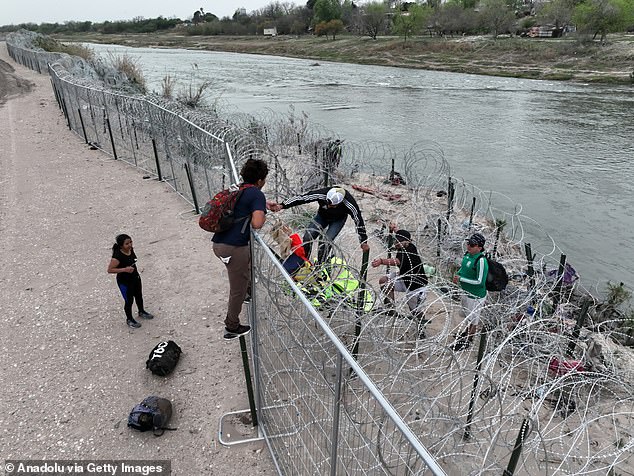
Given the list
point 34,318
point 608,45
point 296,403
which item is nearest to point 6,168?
point 34,318

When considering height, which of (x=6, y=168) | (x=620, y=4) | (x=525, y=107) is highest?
(x=620, y=4)

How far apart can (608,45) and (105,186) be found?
53.6 m

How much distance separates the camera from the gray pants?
454 centimetres

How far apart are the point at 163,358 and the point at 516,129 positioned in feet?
77.2

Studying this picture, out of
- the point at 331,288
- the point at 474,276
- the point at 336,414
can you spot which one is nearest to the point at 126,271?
the point at 331,288

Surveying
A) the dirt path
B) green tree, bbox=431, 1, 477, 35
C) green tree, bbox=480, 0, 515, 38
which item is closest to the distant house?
green tree, bbox=480, 0, 515, 38

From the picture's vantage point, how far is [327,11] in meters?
100

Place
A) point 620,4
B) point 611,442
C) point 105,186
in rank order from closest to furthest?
point 611,442, point 105,186, point 620,4

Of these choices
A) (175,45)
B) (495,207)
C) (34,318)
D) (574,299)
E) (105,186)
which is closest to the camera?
(34,318)

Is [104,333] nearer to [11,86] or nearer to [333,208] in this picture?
[333,208]

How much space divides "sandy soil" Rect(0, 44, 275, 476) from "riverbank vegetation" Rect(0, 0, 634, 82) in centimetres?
4197

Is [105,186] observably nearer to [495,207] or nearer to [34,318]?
[34,318]

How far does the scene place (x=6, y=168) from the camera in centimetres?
1199

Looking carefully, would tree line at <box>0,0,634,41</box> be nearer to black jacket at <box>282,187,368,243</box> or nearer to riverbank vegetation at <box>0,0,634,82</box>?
riverbank vegetation at <box>0,0,634,82</box>
